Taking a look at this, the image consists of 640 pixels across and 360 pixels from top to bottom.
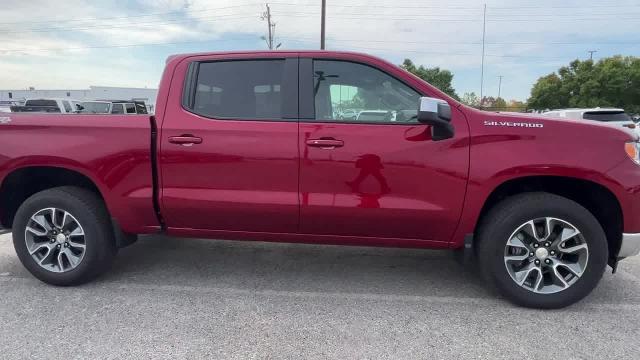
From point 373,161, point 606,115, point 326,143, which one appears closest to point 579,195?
point 373,161

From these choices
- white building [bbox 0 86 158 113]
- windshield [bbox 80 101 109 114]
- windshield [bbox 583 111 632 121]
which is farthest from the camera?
white building [bbox 0 86 158 113]

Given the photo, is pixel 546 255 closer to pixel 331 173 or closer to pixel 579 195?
pixel 579 195

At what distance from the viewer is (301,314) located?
344 cm

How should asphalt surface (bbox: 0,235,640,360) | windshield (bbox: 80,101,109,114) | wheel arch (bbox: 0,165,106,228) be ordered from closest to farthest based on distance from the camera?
asphalt surface (bbox: 0,235,640,360)
wheel arch (bbox: 0,165,106,228)
windshield (bbox: 80,101,109,114)

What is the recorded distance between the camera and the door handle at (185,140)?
11.8ft

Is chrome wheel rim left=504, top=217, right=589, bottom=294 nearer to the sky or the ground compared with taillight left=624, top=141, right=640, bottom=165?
nearer to the ground

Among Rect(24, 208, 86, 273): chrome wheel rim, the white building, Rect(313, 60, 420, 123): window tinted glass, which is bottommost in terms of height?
Rect(24, 208, 86, 273): chrome wheel rim

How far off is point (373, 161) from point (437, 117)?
54 centimetres

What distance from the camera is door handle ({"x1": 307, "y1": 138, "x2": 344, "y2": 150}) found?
11.3ft

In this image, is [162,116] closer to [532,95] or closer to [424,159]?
[424,159]

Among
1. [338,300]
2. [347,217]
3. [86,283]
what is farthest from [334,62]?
[86,283]

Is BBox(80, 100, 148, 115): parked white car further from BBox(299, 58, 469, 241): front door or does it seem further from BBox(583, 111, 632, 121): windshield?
BBox(299, 58, 469, 241): front door

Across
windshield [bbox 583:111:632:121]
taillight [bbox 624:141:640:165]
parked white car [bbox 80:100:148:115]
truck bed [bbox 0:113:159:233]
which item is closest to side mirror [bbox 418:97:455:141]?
taillight [bbox 624:141:640:165]

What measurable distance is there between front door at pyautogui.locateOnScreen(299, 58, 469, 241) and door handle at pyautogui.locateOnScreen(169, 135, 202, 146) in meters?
0.80
